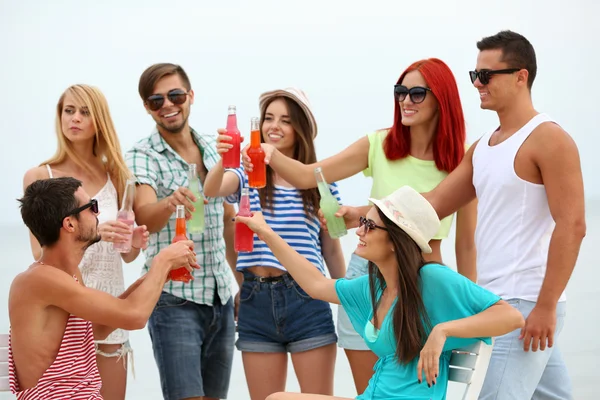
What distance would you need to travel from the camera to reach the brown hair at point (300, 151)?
3.41 m

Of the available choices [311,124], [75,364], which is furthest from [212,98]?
[75,364]

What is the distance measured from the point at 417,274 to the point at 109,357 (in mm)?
1317

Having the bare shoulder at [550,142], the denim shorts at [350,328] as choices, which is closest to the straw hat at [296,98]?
the denim shorts at [350,328]

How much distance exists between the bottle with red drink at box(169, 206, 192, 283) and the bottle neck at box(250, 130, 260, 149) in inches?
15.0

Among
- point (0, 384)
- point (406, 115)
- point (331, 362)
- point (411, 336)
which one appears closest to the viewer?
point (411, 336)

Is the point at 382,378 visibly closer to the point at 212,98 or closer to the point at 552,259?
the point at 552,259

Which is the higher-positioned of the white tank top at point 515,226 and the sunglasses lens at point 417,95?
the sunglasses lens at point 417,95

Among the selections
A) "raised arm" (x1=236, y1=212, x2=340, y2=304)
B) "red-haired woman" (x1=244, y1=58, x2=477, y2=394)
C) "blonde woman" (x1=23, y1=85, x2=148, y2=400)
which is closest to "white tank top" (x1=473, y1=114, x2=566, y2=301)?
"red-haired woman" (x1=244, y1=58, x2=477, y2=394)

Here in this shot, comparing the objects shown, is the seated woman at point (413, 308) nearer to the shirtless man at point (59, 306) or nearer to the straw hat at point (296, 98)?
the shirtless man at point (59, 306)

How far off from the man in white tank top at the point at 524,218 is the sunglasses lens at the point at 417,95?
32 cm

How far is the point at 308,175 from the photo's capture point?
10.9 feet

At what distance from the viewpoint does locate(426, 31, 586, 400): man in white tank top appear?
2578mm

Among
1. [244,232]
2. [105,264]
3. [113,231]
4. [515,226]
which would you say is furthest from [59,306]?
[515,226]

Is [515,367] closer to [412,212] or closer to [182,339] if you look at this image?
[412,212]
